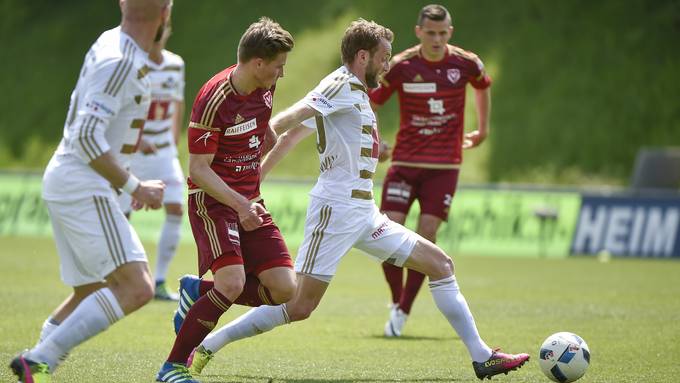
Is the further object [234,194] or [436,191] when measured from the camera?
[436,191]

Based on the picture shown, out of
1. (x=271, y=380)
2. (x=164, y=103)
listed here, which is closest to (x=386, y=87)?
(x=164, y=103)

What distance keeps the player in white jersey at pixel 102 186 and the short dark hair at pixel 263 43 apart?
2.23 ft

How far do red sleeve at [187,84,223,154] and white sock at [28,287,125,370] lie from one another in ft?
3.56

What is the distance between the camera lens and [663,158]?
842 inches

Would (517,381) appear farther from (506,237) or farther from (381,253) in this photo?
(506,237)

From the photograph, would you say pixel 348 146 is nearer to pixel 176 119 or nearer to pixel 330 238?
pixel 330 238

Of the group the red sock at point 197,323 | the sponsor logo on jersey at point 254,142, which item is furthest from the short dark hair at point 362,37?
the red sock at point 197,323

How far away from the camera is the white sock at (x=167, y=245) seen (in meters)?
12.0

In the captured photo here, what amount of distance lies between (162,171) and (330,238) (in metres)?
5.07

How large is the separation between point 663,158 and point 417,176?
502 inches

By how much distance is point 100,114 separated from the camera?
19.2 ft

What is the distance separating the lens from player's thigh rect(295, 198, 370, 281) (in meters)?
7.30

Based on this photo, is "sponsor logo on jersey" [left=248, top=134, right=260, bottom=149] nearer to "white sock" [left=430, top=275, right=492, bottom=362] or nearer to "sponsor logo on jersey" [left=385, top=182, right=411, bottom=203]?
"white sock" [left=430, top=275, right=492, bottom=362]

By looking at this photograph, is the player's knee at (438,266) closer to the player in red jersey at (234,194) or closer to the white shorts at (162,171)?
the player in red jersey at (234,194)
